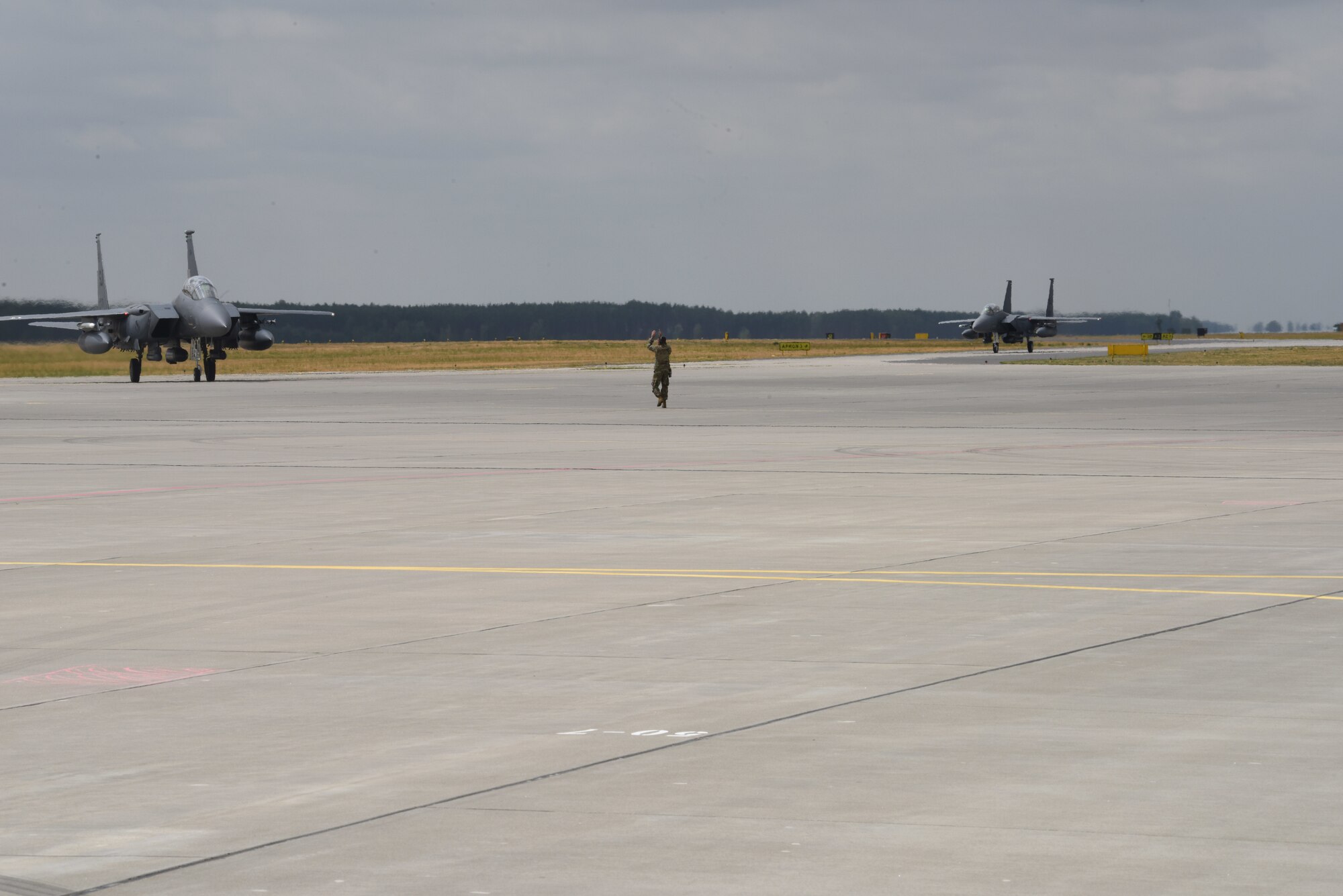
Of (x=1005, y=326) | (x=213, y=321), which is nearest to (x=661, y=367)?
(x=213, y=321)

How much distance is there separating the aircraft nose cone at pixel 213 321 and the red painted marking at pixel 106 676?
186 ft

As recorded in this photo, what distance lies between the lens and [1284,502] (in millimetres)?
18984

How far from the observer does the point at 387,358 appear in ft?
412

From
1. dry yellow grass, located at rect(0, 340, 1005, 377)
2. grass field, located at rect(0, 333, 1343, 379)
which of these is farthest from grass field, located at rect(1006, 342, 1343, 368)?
dry yellow grass, located at rect(0, 340, 1005, 377)

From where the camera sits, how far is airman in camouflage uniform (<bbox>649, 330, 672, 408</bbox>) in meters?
42.5

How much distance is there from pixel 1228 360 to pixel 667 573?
284ft

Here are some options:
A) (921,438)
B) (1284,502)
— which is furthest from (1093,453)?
(1284,502)

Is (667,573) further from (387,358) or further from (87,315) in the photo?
(387,358)

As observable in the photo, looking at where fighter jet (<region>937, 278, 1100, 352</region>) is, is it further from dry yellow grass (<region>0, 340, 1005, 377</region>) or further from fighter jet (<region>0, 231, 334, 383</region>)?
fighter jet (<region>0, 231, 334, 383</region>)

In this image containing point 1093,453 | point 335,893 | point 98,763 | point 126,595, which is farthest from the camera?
point 1093,453

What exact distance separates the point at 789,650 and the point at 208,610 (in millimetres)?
4110

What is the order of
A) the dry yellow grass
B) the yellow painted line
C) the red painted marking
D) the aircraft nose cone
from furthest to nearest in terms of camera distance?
the dry yellow grass, the aircraft nose cone, the yellow painted line, the red painted marking

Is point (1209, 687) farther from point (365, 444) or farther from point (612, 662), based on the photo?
point (365, 444)

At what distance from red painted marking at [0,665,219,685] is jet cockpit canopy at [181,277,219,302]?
5851cm
